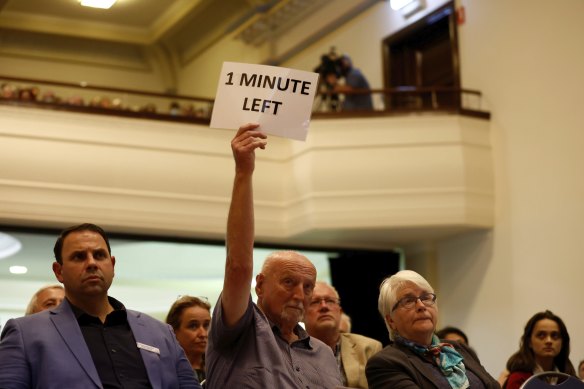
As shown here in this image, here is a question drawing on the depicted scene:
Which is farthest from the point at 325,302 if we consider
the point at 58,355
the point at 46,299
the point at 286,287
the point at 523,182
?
the point at 523,182

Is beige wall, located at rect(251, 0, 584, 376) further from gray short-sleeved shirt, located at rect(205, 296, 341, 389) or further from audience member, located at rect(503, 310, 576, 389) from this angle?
gray short-sleeved shirt, located at rect(205, 296, 341, 389)

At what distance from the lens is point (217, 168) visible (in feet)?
33.7

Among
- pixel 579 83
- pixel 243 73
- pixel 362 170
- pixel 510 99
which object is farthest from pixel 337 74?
pixel 243 73

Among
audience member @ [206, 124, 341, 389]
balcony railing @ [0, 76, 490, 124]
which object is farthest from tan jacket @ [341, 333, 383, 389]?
balcony railing @ [0, 76, 490, 124]

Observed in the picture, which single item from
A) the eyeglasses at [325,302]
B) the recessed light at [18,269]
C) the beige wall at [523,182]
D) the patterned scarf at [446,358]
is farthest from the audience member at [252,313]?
the recessed light at [18,269]

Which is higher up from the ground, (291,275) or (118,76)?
(118,76)

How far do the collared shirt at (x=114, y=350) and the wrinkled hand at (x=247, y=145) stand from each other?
65cm

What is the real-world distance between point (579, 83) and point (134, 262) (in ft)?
15.2

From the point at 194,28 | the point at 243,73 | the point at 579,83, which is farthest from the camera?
the point at 194,28

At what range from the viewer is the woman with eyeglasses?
12.7ft

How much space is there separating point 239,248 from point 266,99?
0.62m

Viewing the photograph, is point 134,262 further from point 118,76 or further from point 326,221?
point 118,76

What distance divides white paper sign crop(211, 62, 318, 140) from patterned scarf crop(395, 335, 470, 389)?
37.6 inches

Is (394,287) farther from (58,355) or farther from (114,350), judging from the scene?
(58,355)
